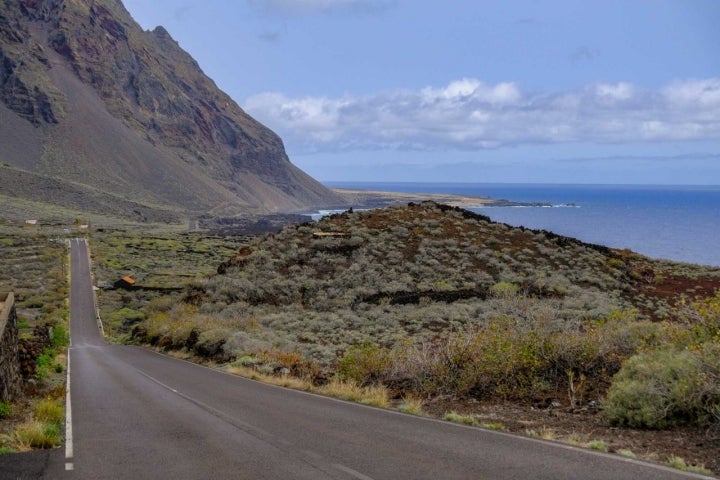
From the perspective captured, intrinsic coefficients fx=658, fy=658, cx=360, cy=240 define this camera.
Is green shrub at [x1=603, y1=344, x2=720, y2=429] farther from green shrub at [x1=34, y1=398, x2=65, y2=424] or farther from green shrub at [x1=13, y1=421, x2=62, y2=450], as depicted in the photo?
green shrub at [x1=34, y1=398, x2=65, y2=424]

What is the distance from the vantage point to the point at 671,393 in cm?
866

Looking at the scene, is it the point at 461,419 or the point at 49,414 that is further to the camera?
the point at 49,414

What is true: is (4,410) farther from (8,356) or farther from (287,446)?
(287,446)

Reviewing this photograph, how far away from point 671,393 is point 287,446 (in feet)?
16.7

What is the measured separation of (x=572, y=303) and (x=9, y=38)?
190 metres

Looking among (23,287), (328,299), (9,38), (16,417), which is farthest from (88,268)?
(9,38)

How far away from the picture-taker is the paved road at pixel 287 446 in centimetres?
716

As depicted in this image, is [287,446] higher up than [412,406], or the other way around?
[287,446]

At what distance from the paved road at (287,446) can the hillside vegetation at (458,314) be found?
1.90 m

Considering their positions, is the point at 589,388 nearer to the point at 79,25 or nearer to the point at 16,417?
the point at 16,417

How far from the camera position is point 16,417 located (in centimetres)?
1085

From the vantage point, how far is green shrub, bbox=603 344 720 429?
836cm

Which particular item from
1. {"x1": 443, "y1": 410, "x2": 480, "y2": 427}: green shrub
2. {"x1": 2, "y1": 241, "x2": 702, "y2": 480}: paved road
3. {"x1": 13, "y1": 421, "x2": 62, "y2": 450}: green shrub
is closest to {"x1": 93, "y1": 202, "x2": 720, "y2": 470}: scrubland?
{"x1": 443, "y1": 410, "x2": 480, "y2": 427}: green shrub

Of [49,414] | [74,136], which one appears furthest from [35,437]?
[74,136]
